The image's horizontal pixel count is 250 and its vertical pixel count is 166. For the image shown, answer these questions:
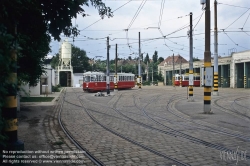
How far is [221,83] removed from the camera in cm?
5709

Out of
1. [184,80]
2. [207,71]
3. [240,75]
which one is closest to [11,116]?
[207,71]

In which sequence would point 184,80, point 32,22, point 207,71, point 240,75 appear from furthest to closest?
point 184,80 < point 240,75 < point 207,71 < point 32,22

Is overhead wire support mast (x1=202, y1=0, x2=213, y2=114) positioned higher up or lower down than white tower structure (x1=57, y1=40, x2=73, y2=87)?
lower down

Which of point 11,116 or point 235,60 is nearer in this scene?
point 11,116

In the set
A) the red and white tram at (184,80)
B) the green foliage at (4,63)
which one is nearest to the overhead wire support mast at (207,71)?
the green foliage at (4,63)

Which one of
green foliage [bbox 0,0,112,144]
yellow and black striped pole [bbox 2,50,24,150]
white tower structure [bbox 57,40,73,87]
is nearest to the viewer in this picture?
green foliage [bbox 0,0,112,144]

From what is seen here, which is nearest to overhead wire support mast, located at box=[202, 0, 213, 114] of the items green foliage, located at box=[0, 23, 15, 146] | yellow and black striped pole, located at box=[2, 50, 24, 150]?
yellow and black striped pole, located at box=[2, 50, 24, 150]

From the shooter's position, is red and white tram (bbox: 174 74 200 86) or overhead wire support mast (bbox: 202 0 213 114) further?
red and white tram (bbox: 174 74 200 86)

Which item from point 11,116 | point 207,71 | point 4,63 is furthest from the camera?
point 207,71

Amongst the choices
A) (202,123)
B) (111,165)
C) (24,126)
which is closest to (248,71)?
(202,123)

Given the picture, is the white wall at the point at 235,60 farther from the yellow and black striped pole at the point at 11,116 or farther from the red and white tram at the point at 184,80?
the yellow and black striped pole at the point at 11,116

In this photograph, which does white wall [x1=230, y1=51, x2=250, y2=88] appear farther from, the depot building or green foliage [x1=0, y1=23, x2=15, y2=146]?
green foliage [x1=0, y1=23, x2=15, y2=146]

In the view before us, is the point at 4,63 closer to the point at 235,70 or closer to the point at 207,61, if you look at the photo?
the point at 207,61

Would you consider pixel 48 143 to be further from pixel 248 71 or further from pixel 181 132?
pixel 248 71
